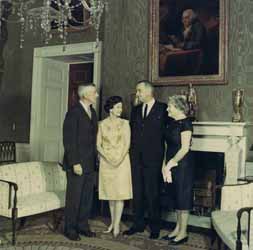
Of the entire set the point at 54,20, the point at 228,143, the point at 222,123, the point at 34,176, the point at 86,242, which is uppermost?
the point at 54,20

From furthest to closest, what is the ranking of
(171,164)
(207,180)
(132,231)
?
(207,180)
(132,231)
(171,164)

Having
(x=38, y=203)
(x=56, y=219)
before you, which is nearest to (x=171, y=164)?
(x=38, y=203)

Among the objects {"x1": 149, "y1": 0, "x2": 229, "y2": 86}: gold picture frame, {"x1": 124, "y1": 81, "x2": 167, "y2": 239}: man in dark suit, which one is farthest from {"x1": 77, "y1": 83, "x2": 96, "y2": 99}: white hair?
{"x1": 149, "y1": 0, "x2": 229, "y2": 86}: gold picture frame

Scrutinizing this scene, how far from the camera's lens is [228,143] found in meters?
4.43

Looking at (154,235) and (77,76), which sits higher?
(77,76)

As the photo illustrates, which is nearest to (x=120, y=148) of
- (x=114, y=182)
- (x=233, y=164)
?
(x=114, y=182)

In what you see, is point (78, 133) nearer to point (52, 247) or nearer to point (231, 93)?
point (52, 247)

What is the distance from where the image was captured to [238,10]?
15.0 ft

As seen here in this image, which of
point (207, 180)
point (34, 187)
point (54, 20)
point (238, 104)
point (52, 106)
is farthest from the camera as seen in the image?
point (52, 106)

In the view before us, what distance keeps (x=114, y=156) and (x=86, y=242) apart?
90 cm

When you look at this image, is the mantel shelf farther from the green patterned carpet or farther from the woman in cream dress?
the green patterned carpet

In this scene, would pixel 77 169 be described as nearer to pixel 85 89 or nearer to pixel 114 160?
pixel 114 160

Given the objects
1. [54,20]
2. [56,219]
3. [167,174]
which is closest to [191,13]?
[167,174]

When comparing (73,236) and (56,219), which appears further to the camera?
(56,219)
